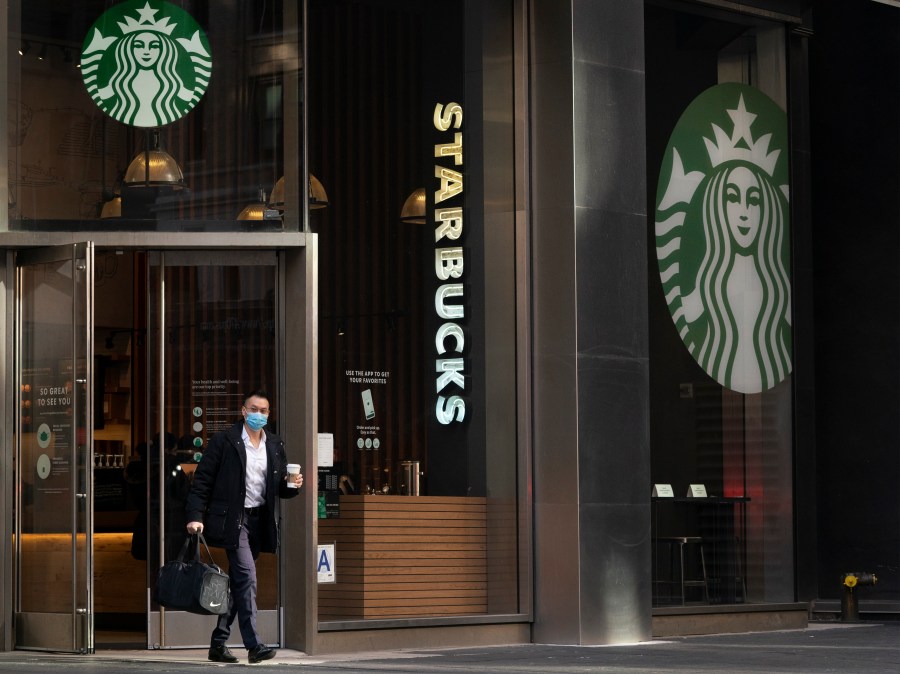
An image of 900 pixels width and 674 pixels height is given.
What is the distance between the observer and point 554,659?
36.6 feet

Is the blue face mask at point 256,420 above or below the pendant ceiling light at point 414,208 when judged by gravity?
below

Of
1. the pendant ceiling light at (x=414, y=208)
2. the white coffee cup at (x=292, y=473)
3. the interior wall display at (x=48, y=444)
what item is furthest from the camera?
the pendant ceiling light at (x=414, y=208)

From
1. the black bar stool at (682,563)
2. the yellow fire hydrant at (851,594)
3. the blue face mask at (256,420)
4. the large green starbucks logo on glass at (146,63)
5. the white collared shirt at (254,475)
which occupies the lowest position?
the yellow fire hydrant at (851,594)

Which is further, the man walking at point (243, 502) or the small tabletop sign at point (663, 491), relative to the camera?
the small tabletop sign at point (663, 491)

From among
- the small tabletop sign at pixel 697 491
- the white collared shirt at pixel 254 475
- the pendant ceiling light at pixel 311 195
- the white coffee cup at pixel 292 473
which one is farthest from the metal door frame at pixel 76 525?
the small tabletop sign at pixel 697 491

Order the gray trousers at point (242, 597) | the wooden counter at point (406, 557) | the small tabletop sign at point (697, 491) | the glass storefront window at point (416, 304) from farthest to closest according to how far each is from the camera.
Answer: the small tabletop sign at point (697, 491)
the glass storefront window at point (416, 304)
the wooden counter at point (406, 557)
the gray trousers at point (242, 597)

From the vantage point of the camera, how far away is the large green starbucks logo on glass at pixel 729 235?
1450cm

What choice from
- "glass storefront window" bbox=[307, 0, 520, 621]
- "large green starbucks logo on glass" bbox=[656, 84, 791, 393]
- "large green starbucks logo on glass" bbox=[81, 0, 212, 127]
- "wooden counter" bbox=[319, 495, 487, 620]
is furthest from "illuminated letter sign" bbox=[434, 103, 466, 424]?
"large green starbucks logo on glass" bbox=[656, 84, 791, 393]

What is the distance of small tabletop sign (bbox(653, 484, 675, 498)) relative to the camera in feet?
45.8

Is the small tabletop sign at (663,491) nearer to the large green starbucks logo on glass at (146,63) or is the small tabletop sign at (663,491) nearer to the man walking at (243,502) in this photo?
the man walking at (243,502)

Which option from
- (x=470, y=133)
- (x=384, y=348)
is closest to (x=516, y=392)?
(x=384, y=348)

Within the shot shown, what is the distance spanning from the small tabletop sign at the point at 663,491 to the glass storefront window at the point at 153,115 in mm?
4212

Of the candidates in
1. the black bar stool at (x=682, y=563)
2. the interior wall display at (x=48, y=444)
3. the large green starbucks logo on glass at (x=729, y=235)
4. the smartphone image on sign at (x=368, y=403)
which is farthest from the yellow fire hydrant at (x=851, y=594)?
the interior wall display at (x=48, y=444)

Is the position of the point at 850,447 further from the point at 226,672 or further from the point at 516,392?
the point at 226,672
